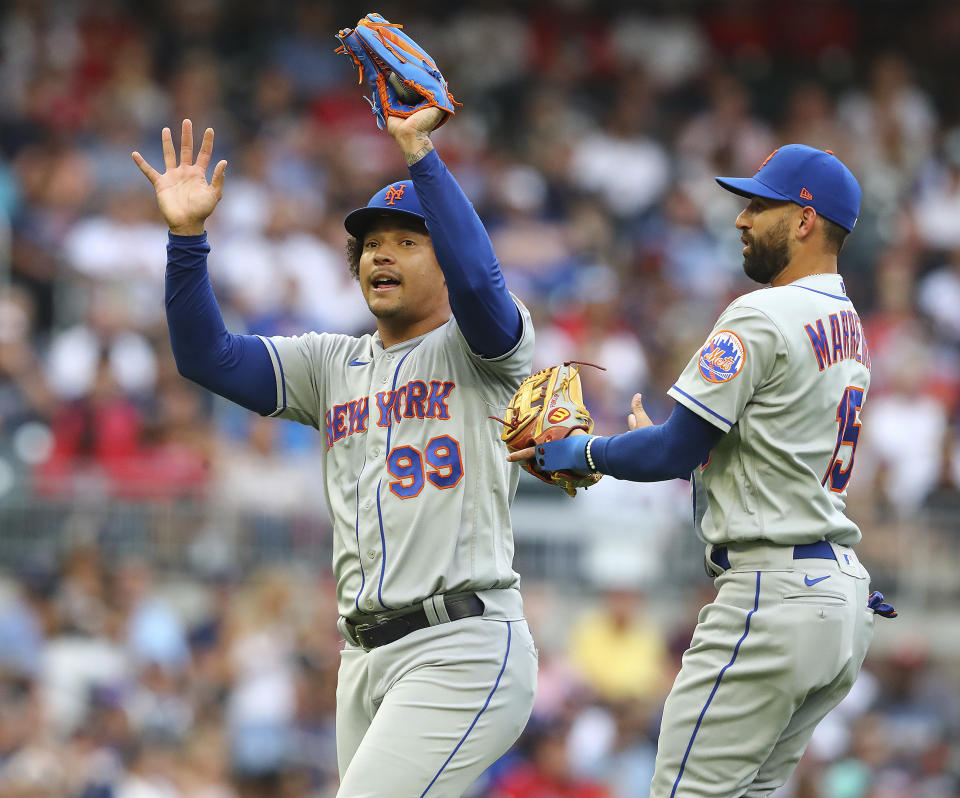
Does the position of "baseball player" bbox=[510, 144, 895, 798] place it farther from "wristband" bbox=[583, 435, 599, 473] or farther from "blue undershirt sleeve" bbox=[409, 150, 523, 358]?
"blue undershirt sleeve" bbox=[409, 150, 523, 358]

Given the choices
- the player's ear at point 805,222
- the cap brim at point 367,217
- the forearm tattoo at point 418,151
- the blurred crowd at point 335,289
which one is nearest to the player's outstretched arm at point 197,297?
the cap brim at point 367,217

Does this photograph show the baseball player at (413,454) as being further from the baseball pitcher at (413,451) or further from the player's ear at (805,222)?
the player's ear at (805,222)

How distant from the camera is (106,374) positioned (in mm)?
10547

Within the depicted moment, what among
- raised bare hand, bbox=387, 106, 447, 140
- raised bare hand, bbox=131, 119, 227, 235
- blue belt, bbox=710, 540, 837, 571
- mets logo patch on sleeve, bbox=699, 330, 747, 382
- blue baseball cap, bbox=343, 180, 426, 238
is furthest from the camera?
raised bare hand, bbox=131, 119, 227, 235

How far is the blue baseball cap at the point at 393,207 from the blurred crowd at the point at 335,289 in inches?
185

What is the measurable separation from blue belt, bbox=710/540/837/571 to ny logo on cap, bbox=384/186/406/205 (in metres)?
1.37

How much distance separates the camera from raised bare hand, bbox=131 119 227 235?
470cm

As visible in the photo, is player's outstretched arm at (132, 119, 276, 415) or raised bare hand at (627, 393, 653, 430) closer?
raised bare hand at (627, 393, 653, 430)

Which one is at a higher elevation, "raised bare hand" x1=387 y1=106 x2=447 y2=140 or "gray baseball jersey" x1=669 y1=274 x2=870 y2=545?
"raised bare hand" x1=387 y1=106 x2=447 y2=140

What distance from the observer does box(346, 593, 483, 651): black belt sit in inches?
171

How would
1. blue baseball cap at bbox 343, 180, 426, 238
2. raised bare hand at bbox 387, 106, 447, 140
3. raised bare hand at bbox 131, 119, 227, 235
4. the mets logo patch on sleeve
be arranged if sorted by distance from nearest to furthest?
the mets logo patch on sleeve < raised bare hand at bbox 387, 106, 447, 140 < blue baseball cap at bbox 343, 180, 426, 238 < raised bare hand at bbox 131, 119, 227, 235

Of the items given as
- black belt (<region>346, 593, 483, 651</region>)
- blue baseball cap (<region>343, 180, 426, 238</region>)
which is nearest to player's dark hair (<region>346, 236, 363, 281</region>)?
blue baseball cap (<region>343, 180, 426, 238</region>)

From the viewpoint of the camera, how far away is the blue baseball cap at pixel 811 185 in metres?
4.34

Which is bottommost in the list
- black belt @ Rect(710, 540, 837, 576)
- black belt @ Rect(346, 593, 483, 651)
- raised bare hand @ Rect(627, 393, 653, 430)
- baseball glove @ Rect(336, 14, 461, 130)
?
black belt @ Rect(346, 593, 483, 651)
